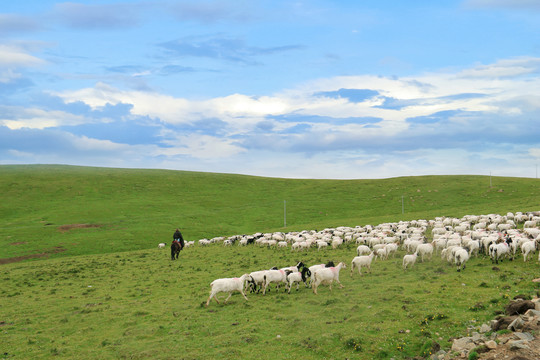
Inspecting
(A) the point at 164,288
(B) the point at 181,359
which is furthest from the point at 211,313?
(A) the point at 164,288

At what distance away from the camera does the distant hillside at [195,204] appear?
2058 inches

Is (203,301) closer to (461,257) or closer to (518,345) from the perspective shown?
(518,345)

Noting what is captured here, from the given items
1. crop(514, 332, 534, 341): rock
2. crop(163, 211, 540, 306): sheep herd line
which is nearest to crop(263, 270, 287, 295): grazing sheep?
crop(163, 211, 540, 306): sheep herd line

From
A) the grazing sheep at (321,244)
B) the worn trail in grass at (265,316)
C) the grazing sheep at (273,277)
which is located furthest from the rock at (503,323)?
the grazing sheep at (321,244)

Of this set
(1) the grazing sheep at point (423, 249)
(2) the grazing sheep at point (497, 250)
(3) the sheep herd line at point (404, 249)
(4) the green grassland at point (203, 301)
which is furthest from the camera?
(1) the grazing sheep at point (423, 249)

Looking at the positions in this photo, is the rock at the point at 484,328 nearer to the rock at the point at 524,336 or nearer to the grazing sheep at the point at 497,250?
the rock at the point at 524,336

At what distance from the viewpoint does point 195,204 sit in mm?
78312

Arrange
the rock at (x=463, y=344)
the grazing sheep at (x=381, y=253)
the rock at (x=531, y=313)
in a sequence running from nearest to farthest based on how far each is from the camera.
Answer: the rock at (x=463, y=344)
the rock at (x=531, y=313)
the grazing sheep at (x=381, y=253)

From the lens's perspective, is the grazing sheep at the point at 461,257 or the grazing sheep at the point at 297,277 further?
the grazing sheep at the point at 461,257

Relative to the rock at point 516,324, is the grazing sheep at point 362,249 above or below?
below

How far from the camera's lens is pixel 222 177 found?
10731cm

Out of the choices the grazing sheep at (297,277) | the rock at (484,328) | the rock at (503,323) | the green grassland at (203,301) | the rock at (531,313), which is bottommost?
the green grassland at (203,301)

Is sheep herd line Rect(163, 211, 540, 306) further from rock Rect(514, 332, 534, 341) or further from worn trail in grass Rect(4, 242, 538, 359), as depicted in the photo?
rock Rect(514, 332, 534, 341)

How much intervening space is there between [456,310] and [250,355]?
7.53m
